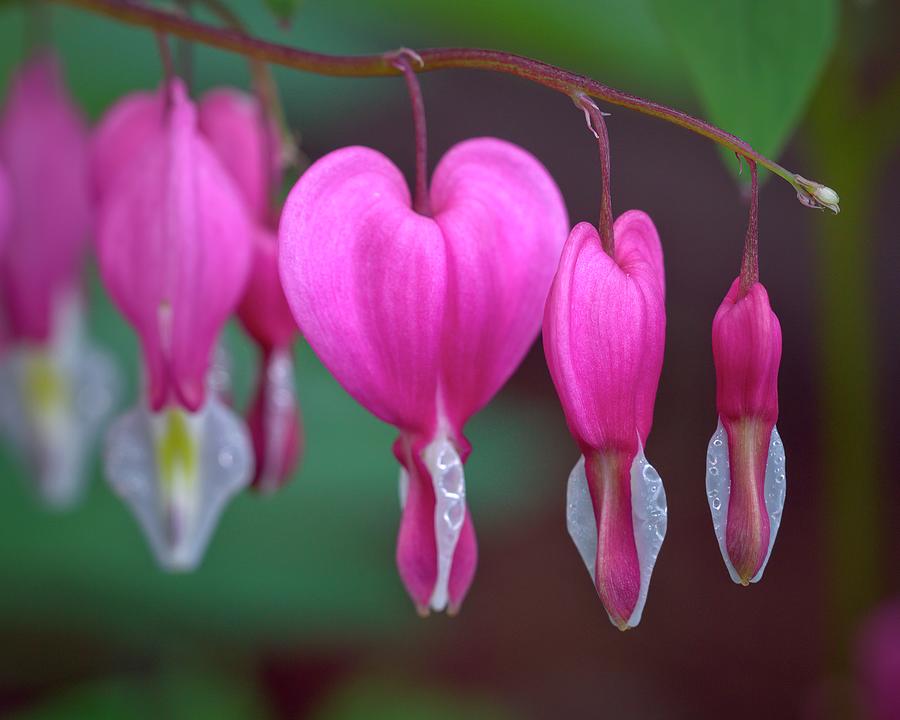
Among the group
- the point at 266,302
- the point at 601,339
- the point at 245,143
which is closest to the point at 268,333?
the point at 266,302

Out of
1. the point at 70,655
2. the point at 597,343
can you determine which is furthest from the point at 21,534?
the point at 597,343

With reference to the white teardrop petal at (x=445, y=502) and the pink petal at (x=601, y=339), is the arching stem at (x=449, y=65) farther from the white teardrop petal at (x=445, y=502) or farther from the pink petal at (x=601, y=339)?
the white teardrop petal at (x=445, y=502)

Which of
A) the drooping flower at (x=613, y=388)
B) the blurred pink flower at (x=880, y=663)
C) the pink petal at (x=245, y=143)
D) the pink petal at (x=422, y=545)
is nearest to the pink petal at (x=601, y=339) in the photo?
the drooping flower at (x=613, y=388)

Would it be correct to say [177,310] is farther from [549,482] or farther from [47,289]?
[549,482]

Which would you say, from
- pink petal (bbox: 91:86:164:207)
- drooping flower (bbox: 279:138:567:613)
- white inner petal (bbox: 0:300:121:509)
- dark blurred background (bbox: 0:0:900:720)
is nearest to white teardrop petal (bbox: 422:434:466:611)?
drooping flower (bbox: 279:138:567:613)

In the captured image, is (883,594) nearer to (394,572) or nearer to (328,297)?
(394,572)

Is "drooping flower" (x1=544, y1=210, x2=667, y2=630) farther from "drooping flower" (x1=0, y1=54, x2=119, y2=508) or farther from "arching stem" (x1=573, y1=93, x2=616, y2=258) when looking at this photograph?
"drooping flower" (x1=0, y1=54, x2=119, y2=508)
